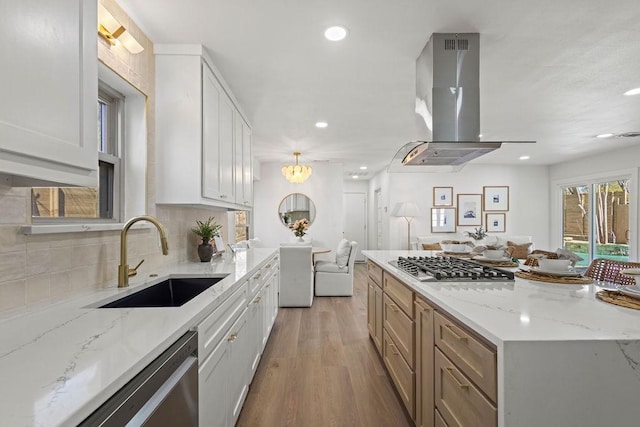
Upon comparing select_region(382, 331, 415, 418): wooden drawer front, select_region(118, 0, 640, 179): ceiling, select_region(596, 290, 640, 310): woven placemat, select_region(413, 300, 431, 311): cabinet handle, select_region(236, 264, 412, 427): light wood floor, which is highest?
select_region(118, 0, 640, 179): ceiling

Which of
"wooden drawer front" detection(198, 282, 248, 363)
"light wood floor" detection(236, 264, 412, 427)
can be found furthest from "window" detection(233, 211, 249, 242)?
"wooden drawer front" detection(198, 282, 248, 363)

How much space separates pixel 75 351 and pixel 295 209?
5779 millimetres

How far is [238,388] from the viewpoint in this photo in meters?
1.84

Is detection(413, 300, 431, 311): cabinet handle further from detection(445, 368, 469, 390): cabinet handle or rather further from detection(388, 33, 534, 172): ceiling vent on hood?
detection(388, 33, 534, 172): ceiling vent on hood

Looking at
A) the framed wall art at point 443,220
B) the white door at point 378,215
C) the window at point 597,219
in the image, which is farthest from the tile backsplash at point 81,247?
the window at point 597,219

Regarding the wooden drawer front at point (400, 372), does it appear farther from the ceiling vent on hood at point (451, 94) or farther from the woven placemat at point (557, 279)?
the ceiling vent on hood at point (451, 94)

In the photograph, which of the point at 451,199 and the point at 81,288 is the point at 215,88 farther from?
the point at 451,199

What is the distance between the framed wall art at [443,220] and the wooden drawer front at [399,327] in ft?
16.1

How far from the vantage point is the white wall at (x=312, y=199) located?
6.52m

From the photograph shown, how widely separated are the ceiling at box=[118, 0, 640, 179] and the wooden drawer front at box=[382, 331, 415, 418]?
160 centimetres

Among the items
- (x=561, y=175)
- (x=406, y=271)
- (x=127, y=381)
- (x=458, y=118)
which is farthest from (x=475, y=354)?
(x=561, y=175)

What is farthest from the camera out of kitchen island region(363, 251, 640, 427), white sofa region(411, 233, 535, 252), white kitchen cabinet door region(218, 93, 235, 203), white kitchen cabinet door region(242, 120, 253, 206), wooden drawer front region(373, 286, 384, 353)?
white sofa region(411, 233, 535, 252)

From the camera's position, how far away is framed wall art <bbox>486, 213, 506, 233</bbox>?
700cm

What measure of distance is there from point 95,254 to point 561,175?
8192 mm
